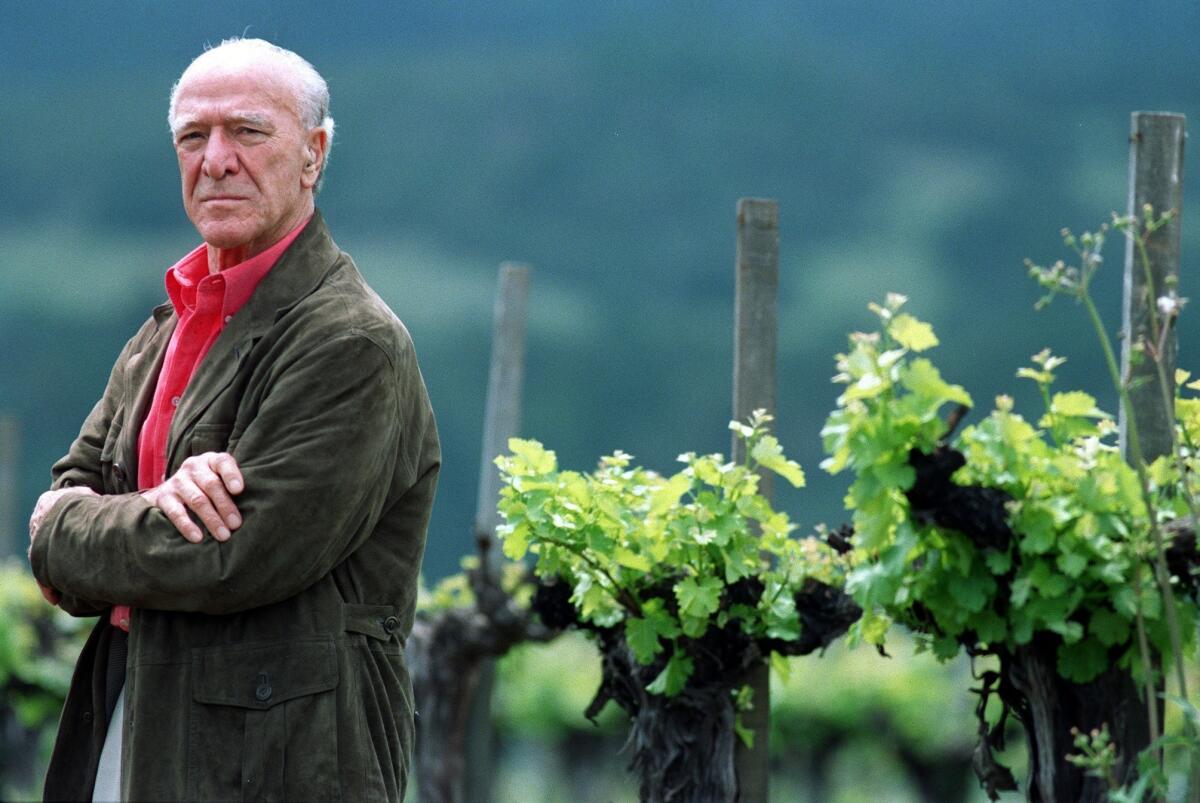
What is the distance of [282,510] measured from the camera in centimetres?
264

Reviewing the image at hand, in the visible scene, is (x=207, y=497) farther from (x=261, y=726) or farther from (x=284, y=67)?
(x=284, y=67)

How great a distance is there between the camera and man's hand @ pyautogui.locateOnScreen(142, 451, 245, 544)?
2658mm

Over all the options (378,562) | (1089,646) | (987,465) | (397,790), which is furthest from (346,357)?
(1089,646)

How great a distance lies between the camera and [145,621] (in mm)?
2779

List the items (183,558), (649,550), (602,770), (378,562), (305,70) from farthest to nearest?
(602,770) < (649,550) < (305,70) < (378,562) < (183,558)

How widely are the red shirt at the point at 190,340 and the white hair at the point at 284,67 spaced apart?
215 millimetres

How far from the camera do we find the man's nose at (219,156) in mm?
2916

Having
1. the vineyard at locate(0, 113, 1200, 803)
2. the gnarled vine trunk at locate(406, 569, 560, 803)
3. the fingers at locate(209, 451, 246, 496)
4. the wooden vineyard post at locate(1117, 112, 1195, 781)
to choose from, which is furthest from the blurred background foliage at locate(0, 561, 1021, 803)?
the fingers at locate(209, 451, 246, 496)

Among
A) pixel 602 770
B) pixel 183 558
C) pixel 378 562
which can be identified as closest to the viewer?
pixel 183 558

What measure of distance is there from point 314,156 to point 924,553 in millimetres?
1306

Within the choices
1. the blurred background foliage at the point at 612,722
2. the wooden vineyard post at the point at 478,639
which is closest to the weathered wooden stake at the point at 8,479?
the blurred background foliage at the point at 612,722

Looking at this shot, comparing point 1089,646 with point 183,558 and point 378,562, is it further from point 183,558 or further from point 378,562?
point 183,558

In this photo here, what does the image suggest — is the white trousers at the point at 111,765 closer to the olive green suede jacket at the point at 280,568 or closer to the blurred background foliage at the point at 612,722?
the olive green suede jacket at the point at 280,568

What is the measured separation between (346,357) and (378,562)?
366 mm
